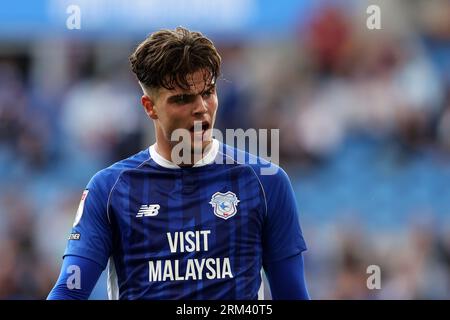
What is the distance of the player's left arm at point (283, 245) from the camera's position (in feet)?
11.6

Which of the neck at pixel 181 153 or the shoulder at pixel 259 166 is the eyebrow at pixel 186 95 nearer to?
the neck at pixel 181 153

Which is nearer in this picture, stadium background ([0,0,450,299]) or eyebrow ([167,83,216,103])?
eyebrow ([167,83,216,103])

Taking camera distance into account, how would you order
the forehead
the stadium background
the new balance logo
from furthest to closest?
the stadium background → the new balance logo → the forehead

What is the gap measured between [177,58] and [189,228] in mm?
659

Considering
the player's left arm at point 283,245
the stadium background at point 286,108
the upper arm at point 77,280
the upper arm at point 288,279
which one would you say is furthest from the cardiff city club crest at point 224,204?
the stadium background at point 286,108

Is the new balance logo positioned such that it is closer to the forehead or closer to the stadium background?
the forehead

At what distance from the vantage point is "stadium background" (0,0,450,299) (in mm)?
9320

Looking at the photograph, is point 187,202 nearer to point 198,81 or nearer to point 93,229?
point 93,229

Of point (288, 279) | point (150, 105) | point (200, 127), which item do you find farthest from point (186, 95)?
point (288, 279)

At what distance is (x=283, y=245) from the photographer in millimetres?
3533

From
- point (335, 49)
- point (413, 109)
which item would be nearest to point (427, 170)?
point (413, 109)

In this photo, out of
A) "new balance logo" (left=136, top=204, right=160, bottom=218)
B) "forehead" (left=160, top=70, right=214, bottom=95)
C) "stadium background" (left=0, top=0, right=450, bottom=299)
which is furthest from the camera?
"stadium background" (left=0, top=0, right=450, bottom=299)

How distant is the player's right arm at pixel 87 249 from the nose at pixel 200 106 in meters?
0.48

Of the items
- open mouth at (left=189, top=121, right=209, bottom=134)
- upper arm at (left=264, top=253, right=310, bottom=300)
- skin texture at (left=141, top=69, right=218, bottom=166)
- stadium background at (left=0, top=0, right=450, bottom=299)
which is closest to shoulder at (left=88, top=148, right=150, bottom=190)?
skin texture at (left=141, top=69, right=218, bottom=166)
